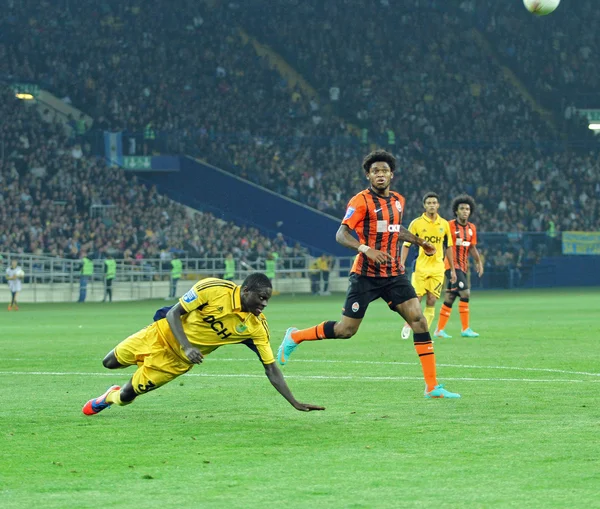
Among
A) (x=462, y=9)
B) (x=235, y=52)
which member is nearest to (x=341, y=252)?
(x=235, y=52)

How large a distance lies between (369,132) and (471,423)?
46272 millimetres

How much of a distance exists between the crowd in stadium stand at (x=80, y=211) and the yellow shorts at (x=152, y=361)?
105ft

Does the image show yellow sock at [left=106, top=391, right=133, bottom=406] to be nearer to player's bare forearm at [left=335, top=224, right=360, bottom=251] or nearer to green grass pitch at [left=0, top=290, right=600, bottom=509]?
green grass pitch at [left=0, top=290, right=600, bottom=509]

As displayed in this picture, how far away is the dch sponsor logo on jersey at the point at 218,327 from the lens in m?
9.14

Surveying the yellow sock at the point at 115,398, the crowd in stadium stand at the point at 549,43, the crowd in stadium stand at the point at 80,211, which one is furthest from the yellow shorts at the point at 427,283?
the crowd in stadium stand at the point at 549,43

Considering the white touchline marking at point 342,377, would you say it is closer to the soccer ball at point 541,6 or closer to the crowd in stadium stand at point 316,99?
the soccer ball at point 541,6

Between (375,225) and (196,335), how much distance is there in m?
3.06

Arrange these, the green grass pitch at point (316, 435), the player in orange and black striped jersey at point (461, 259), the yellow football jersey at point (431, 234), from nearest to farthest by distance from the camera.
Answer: the green grass pitch at point (316, 435) < the yellow football jersey at point (431, 234) < the player in orange and black striped jersey at point (461, 259)

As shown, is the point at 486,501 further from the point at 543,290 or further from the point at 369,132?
the point at 369,132

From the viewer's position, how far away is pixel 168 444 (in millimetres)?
8102

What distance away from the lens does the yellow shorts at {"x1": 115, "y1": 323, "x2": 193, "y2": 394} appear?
30.0 ft

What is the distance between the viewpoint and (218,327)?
30.1 feet

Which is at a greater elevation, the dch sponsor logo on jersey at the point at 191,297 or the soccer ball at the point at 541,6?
the soccer ball at the point at 541,6

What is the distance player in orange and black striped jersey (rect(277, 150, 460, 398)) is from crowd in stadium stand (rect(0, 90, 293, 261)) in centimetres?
3014
